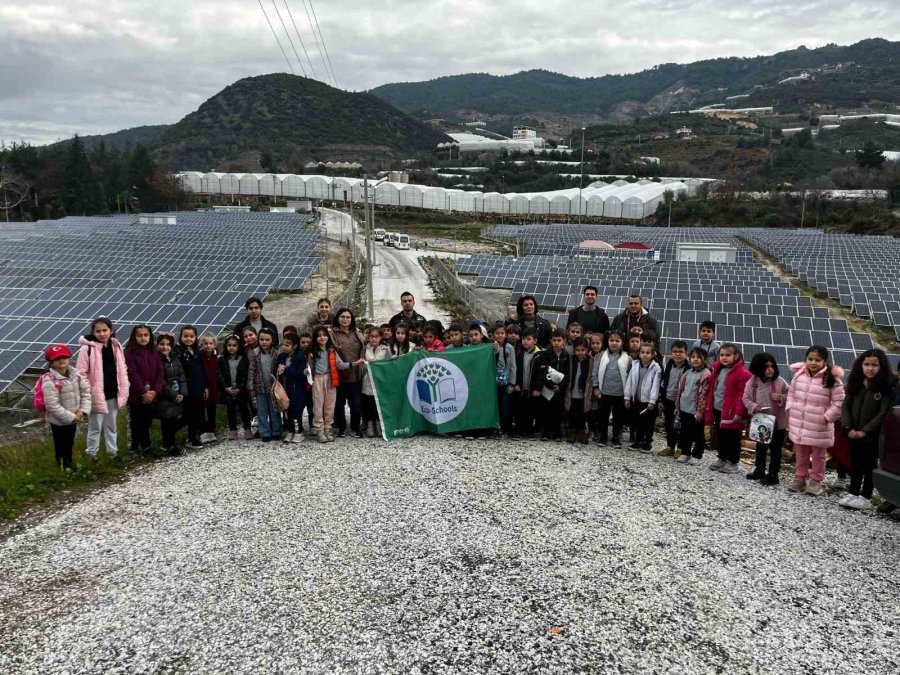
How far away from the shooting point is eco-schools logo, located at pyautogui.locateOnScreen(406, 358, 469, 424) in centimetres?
902

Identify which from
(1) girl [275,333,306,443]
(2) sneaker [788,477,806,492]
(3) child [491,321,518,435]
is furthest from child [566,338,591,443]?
(1) girl [275,333,306,443]

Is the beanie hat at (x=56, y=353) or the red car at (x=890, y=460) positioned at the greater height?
the beanie hat at (x=56, y=353)

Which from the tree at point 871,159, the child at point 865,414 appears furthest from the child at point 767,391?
the tree at point 871,159

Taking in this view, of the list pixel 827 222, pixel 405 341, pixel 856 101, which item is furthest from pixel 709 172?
pixel 405 341

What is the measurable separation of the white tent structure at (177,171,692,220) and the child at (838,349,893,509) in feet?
200

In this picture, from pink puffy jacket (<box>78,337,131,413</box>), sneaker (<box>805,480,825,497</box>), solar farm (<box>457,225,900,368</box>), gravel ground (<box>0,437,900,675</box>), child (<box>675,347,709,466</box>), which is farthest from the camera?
solar farm (<box>457,225,900,368</box>)

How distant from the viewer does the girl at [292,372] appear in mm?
8656

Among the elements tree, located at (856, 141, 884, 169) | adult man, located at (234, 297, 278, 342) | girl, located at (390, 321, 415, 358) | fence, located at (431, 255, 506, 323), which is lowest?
fence, located at (431, 255, 506, 323)

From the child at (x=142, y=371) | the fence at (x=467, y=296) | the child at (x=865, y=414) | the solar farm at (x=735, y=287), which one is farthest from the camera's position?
the fence at (x=467, y=296)

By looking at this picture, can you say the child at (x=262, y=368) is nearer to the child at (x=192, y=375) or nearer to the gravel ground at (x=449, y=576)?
the child at (x=192, y=375)

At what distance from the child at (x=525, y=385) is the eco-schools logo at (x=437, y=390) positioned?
800 mm

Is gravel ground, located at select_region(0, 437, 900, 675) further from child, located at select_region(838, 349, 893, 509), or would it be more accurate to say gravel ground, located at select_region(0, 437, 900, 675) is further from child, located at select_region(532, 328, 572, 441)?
child, located at select_region(532, 328, 572, 441)

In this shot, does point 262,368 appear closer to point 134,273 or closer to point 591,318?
point 591,318

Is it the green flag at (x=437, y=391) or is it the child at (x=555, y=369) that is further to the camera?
the green flag at (x=437, y=391)
